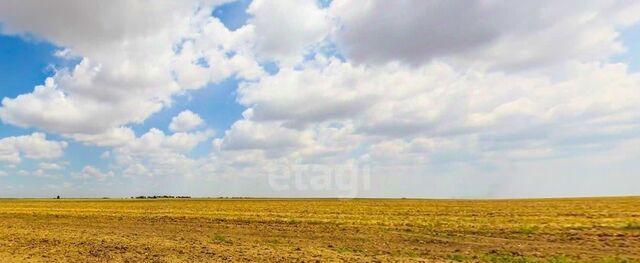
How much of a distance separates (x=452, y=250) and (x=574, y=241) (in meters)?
7.26

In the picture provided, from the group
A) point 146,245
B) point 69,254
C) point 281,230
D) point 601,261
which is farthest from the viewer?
point 281,230

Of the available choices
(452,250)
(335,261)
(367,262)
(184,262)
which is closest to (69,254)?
(184,262)

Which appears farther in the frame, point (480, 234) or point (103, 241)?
point (480, 234)

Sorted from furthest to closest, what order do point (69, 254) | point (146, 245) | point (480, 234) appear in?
point (480, 234), point (146, 245), point (69, 254)

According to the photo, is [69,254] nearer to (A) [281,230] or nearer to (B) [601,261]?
(A) [281,230]

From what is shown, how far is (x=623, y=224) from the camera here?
3033cm

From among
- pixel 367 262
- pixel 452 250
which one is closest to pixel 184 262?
pixel 367 262

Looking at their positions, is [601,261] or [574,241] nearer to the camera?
[601,261]

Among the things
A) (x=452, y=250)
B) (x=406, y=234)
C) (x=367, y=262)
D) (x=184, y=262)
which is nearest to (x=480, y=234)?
(x=406, y=234)

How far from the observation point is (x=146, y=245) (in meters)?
22.7

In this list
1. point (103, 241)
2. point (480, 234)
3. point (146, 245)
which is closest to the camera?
point (146, 245)

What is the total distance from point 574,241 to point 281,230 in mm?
17213

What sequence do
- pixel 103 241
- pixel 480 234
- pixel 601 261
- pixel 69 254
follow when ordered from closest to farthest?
pixel 601 261, pixel 69 254, pixel 103 241, pixel 480 234

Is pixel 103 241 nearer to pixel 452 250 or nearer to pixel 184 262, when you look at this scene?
pixel 184 262
